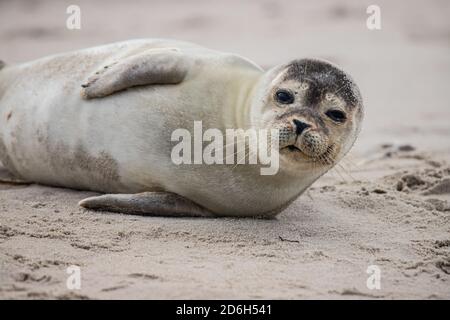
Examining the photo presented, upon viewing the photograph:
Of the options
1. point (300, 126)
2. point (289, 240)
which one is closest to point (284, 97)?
point (300, 126)

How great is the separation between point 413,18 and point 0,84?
934 centimetres

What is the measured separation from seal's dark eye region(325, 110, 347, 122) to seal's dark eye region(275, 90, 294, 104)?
0.20 meters

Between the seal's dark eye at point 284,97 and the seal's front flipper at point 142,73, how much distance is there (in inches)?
24.0

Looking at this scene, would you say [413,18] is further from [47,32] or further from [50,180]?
[50,180]

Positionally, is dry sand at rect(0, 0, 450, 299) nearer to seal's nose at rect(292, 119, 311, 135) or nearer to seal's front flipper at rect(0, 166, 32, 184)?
seal's front flipper at rect(0, 166, 32, 184)

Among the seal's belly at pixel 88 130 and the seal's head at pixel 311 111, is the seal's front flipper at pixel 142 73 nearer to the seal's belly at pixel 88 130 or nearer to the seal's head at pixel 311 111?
the seal's belly at pixel 88 130

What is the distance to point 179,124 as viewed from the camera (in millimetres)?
4137

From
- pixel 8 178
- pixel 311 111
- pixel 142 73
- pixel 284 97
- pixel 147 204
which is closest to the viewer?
pixel 311 111

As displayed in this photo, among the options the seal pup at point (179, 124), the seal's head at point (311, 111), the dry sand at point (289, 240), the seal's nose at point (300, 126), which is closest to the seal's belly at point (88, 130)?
the seal pup at point (179, 124)

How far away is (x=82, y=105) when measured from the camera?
4.41 metres

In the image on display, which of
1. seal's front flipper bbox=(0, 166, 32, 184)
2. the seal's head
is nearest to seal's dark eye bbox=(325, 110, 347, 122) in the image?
the seal's head

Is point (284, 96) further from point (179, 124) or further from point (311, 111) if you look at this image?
point (179, 124)

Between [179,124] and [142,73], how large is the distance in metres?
0.38
